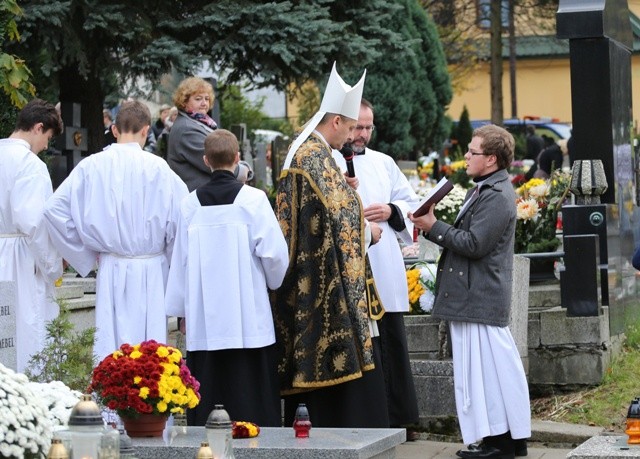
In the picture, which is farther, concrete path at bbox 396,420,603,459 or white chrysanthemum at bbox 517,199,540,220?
white chrysanthemum at bbox 517,199,540,220

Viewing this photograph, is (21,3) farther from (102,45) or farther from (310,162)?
(310,162)

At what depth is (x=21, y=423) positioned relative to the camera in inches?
211

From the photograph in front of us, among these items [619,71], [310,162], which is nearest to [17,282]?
[310,162]

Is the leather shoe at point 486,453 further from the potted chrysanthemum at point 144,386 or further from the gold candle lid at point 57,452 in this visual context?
the gold candle lid at point 57,452

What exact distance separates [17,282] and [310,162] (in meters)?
2.11

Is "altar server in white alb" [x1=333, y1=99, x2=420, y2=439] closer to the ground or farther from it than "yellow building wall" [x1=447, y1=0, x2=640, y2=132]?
closer to the ground

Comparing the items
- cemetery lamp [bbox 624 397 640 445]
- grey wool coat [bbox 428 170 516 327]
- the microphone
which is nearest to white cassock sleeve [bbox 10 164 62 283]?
the microphone

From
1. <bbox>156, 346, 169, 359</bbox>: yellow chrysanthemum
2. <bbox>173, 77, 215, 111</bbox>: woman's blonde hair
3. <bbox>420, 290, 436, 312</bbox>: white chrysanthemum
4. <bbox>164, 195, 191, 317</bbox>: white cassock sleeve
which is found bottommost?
<bbox>156, 346, 169, 359</bbox>: yellow chrysanthemum

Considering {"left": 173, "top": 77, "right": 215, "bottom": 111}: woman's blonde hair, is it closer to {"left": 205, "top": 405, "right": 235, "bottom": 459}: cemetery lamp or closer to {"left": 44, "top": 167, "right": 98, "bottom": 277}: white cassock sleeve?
{"left": 44, "top": 167, "right": 98, "bottom": 277}: white cassock sleeve

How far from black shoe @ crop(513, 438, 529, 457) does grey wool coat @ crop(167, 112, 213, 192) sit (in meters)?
2.91

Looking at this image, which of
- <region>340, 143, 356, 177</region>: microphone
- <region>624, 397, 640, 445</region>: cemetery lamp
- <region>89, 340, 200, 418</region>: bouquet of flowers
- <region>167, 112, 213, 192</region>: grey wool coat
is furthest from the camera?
<region>167, 112, 213, 192</region>: grey wool coat

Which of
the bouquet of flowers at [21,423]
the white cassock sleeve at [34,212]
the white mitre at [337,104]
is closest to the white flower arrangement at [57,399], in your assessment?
the bouquet of flowers at [21,423]

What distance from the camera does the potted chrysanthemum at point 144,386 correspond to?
6.55 meters

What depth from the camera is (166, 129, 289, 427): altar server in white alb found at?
7945 millimetres
